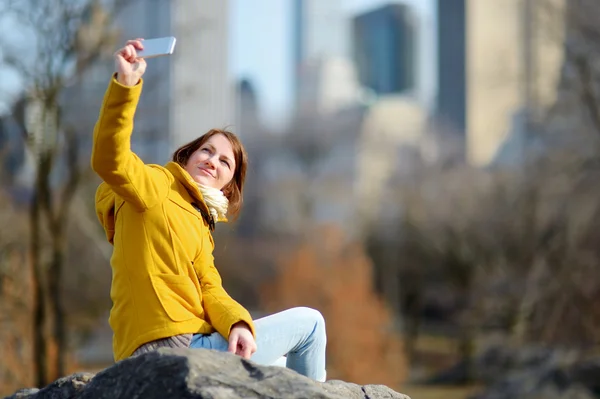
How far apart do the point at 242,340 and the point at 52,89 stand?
10675 millimetres

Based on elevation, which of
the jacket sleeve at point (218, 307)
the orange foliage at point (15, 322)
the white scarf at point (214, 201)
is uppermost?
the white scarf at point (214, 201)

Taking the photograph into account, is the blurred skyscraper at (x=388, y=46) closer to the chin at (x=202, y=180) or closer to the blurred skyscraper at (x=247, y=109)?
the blurred skyscraper at (x=247, y=109)

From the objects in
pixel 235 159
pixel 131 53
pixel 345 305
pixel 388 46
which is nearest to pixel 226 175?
pixel 235 159

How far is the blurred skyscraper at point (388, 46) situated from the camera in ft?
306

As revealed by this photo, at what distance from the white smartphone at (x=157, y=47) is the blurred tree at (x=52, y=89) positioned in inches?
398

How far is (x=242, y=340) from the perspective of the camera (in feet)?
11.7

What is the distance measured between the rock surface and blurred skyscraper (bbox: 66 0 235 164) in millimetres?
11475

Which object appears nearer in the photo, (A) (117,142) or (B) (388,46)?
(A) (117,142)

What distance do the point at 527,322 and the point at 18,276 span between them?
37.3 feet

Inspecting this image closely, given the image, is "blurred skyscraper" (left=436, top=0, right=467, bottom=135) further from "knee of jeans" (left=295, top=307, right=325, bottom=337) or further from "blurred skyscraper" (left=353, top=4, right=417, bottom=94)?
"blurred skyscraper" (left=353, top=4, right=417, bottom=94)

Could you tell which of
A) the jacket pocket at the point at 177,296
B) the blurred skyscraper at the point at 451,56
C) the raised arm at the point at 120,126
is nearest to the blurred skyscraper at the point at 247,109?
the blurred skyscraper at the point at 451,56

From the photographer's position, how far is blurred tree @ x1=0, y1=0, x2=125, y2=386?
13.5 m

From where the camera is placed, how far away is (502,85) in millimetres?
19719

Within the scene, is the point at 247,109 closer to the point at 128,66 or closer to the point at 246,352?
the point at 246,352
